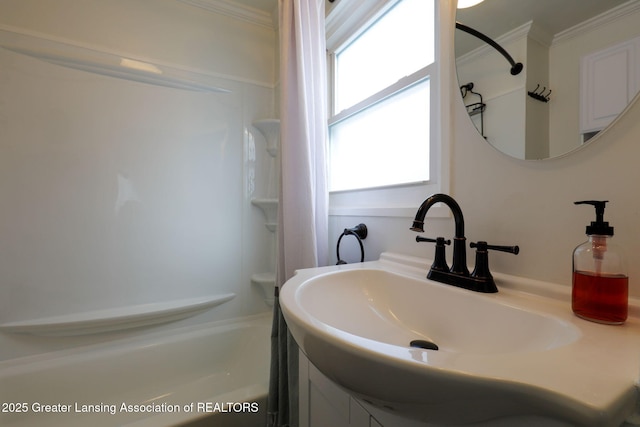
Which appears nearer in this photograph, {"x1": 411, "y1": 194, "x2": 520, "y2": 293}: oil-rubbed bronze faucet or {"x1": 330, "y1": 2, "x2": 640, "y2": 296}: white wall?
{"x1": 330, "y1": 2, "x2": 640, "y2": 296}: white wall

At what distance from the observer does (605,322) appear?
0.42 metres

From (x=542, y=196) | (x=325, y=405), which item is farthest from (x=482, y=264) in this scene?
(x=325, y=405)

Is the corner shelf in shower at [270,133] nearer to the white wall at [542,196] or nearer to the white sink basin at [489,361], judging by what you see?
the white wall at [542,196]

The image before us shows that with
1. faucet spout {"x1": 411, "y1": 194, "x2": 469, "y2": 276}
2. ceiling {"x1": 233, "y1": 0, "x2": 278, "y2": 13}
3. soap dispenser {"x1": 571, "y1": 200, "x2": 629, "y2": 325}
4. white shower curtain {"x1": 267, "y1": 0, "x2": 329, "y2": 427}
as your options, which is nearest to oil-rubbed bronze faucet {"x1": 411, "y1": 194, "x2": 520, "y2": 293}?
faucet spout {"x1": 411, "y1": 194, "x2": 469, "y2": 276}

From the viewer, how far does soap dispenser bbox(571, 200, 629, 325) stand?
1.39ft

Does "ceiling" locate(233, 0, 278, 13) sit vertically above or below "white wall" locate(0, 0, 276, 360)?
above

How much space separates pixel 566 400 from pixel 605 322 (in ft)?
0.94

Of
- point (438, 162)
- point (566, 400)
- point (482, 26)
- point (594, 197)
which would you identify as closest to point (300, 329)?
point (566, 400)

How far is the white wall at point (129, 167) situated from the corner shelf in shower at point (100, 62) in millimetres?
28

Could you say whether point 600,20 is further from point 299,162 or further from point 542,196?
point 299,162

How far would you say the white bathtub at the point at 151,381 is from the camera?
1.06 m

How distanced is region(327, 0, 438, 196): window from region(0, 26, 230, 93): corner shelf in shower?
82 cm

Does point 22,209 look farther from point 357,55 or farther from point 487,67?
point 487,67

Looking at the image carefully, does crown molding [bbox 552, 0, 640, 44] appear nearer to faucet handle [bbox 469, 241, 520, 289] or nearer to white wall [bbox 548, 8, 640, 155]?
white wall [bbox 548, 8, 640, 155]
